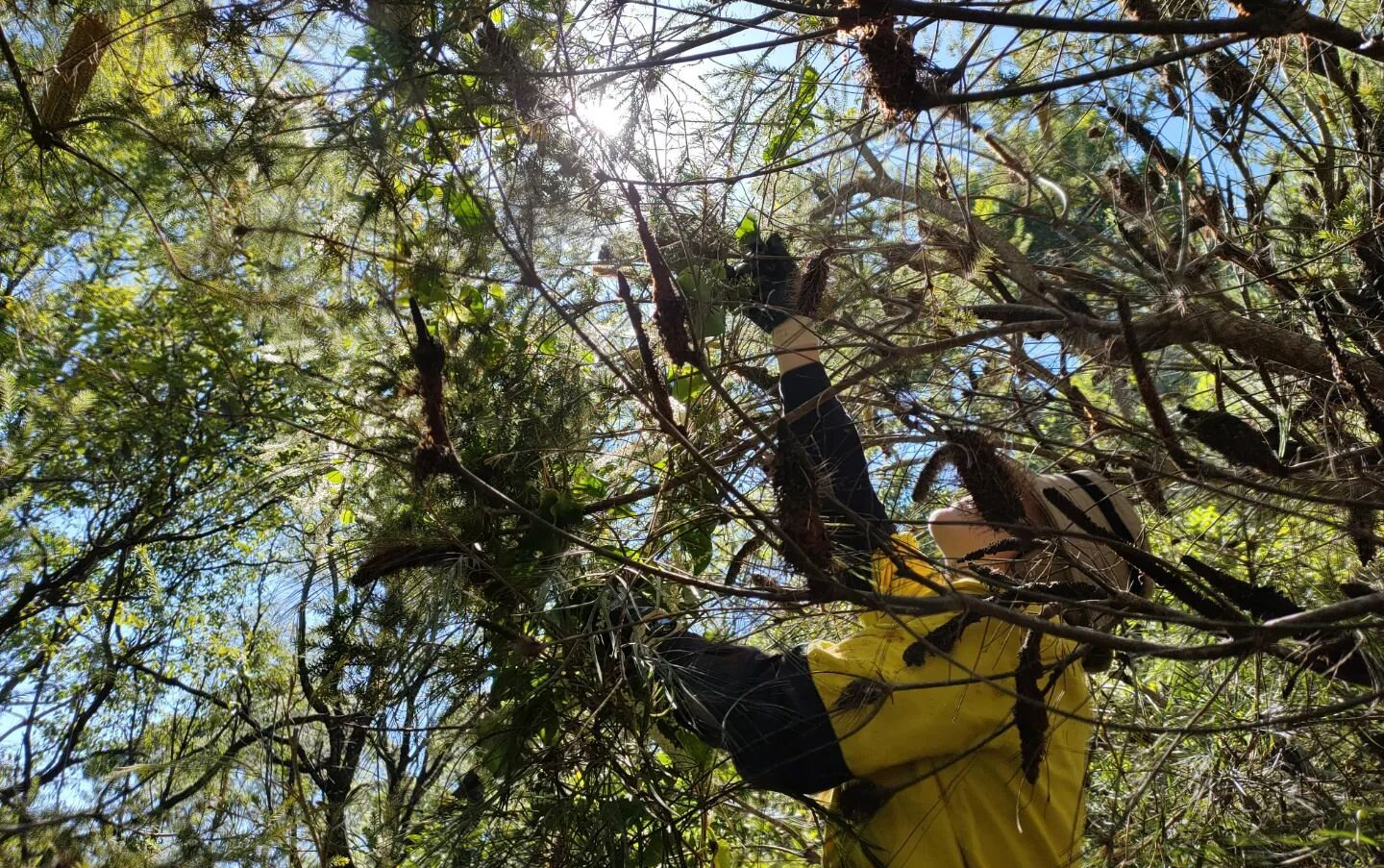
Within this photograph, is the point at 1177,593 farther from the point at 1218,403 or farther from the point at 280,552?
the point at 280,552

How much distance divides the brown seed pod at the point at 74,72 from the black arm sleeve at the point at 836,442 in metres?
1.44

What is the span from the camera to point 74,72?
1.89 meters

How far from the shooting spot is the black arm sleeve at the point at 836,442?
59.1 inches

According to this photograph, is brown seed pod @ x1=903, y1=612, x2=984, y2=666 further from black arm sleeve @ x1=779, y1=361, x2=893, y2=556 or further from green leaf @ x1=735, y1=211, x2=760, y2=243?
green leaf @ x1=735, y1=211, x2=760, y2=243

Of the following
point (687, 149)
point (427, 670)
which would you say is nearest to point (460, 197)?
point (687, 149)

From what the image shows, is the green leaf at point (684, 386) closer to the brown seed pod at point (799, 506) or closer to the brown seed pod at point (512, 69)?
the brown seed pod at point (512, 69)

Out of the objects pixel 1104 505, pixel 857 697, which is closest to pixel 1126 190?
pixel 1104 505

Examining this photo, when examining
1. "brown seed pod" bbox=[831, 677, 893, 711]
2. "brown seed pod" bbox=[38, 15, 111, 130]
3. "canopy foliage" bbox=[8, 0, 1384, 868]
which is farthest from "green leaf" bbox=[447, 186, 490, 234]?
"brown seed pod" bbox=[831, 677, 893, 711]

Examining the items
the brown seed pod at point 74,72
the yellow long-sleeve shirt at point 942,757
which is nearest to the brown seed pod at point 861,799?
the yellow long-sleeve shirt at point 942,757

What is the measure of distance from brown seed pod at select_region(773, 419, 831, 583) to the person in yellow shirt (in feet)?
1.29

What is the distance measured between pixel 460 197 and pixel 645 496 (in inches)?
24.2

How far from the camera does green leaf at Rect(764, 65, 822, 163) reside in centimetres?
175

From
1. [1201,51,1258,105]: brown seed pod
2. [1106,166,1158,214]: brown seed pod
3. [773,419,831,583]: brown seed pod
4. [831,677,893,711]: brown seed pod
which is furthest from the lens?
[1106,166,1158,214]: brown seed pod

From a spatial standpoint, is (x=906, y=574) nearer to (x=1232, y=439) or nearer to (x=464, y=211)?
(x=1232, y=439)
